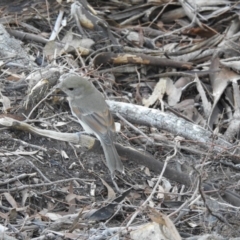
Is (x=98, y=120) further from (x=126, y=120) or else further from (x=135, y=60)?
(x=135, y=60)

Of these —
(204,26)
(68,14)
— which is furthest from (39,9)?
(204,26)

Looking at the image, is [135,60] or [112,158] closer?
[112,158]

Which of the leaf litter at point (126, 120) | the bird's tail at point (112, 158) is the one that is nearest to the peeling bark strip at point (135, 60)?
the leaf litter at point (126, 120)

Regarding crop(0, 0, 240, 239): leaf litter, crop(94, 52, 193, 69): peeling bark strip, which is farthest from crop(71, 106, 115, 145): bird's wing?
crop(94, 52, 193, 69): peeling bark strip

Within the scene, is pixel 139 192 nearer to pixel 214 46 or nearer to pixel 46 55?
pixel 46 55

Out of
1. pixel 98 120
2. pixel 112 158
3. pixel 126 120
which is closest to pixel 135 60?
pixel 126 120

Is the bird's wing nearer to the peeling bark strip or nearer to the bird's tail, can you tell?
the bird's tail
